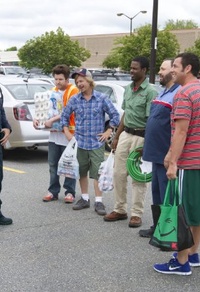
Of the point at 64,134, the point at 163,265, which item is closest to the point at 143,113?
the point at 64,134

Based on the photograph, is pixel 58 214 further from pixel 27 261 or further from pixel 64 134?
pixel 27 261

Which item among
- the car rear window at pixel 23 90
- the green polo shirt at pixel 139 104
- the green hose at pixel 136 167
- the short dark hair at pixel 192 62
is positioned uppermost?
the short dark hair at pixel 192 62

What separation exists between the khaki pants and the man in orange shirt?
1.02m

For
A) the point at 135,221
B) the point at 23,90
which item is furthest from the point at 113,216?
the point at 23,90

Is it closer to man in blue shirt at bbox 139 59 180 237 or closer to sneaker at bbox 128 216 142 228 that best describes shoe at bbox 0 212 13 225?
sneaker at bbox 128 216 142 228

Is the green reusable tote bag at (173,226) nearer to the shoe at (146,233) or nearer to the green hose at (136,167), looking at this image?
the shoe at (146,233)

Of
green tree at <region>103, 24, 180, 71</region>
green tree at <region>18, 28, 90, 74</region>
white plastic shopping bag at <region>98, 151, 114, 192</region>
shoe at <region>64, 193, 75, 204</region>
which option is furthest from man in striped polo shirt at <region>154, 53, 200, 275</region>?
green tree at <region>18, 28, 90, 74</region>

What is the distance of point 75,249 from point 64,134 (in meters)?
1.97

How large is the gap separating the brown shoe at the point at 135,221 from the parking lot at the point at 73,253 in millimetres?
62

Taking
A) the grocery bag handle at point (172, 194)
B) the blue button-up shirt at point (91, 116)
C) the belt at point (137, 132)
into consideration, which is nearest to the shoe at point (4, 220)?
the blue button-up shirt at point (91, 116)

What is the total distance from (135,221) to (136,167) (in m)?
0.66

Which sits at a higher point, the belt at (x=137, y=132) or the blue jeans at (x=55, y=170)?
the belt at (x=137, y=132)

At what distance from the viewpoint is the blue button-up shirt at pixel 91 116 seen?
19.4 ft

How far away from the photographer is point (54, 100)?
6.36m
